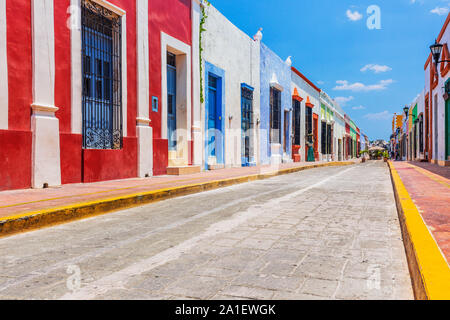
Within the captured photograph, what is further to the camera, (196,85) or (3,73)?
(196,85)

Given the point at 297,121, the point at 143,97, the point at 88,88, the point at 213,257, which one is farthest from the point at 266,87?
the point at 213,257

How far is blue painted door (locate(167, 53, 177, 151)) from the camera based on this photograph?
13.1 metres

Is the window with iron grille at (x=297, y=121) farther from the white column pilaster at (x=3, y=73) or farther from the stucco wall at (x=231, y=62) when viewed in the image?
the white column pilaster at (x=3, y=73)

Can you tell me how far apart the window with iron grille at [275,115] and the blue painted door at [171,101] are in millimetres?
11350

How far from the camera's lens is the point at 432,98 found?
23.5m

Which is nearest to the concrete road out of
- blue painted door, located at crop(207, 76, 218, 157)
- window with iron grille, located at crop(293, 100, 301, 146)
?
blue painted door, located at crop(207, 76, 218, 157)

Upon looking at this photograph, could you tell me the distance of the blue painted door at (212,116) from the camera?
624 inches

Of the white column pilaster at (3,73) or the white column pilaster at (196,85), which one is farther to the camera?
the white column pilaster at (196,85)

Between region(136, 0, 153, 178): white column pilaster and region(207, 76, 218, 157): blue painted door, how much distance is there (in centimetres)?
498

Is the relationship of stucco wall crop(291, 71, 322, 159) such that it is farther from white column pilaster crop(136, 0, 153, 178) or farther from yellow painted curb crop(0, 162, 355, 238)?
yellow painted curb crop(0, 162, 355, 238)

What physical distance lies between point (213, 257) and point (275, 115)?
2191 cm

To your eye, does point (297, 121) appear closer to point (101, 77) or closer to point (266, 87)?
point (266, 87)

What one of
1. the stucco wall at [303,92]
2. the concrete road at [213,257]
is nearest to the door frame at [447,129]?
the stucco wall at [303,92]

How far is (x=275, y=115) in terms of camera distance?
2461 centimetres
